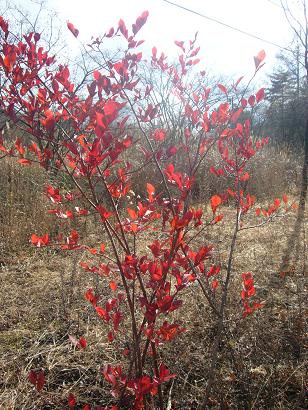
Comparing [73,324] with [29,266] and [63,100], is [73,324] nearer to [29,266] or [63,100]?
[29,266]

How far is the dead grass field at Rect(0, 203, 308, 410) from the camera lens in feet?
4.90

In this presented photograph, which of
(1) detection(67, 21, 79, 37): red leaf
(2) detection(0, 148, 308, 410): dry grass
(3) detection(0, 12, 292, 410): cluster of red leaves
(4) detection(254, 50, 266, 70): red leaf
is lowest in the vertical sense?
(2) detection(0, 148, 308, 410): dry grass

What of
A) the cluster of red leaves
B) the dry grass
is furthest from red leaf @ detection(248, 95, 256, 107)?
the dry grass

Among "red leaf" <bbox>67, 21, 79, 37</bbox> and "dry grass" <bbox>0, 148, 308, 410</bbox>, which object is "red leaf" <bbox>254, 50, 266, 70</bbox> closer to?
"red leaf" <bbox>67, 21, 79, 37</bbox>

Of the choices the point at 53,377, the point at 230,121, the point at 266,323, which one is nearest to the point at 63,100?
the point at 230,121

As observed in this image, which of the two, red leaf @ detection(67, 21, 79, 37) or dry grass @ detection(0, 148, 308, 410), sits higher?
red leaf @ detection(67, 21, 79, 37)

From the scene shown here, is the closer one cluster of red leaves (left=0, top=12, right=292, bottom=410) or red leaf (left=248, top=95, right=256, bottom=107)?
cluster of red leaves (left=0, top=12, right=292, bottom=410)

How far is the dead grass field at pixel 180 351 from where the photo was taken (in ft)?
4.90

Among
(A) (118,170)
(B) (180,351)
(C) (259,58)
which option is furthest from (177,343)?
(C) (259,58)

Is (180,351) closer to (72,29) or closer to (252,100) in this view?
(252,100)

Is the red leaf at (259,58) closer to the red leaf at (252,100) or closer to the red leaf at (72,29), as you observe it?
the red leaf at (252,100)

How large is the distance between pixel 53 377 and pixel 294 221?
407cm

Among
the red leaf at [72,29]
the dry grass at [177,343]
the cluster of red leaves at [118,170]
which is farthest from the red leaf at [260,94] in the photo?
the dry grass at [177,343]

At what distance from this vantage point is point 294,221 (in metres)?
4.78
